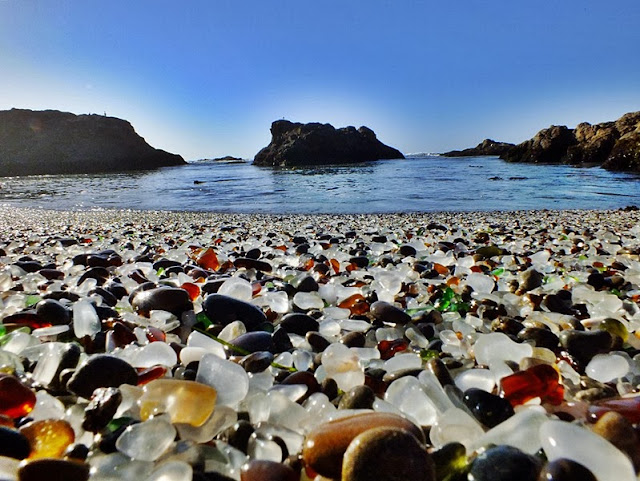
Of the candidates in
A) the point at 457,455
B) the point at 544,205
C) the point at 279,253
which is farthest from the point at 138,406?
the point at 544,205

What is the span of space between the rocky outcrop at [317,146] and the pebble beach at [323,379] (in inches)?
2228

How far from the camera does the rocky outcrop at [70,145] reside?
65062mm

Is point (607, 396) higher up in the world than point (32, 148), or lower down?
lower down

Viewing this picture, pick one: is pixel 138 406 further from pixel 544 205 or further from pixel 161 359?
pixel 544 205

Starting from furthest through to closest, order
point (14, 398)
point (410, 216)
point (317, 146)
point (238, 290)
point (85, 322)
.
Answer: point (317, 146)
point (410, 216)
point (238, 290)
point (85, 322)
point (14, 398)

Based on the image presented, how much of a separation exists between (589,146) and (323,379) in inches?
1672

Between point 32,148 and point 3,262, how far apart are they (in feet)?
271

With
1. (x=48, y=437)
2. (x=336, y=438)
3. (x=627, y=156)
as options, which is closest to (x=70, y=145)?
(x=627, y=156)

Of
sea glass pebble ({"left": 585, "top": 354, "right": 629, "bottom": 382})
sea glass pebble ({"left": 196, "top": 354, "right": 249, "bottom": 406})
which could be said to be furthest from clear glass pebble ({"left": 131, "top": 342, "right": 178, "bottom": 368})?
sea glass pebble ({"left": 585, "top": 354, "right": 629, "bottom": 382})

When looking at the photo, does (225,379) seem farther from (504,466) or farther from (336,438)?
(504,466)

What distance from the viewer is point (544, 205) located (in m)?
9.75

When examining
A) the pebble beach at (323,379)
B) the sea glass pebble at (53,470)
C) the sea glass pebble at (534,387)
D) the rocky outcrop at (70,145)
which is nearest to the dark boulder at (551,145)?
the pebble beach at (323,379)

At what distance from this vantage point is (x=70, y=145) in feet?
236

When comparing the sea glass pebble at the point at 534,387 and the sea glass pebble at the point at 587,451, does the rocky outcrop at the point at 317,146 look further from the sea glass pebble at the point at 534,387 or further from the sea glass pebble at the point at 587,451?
the sea glass pebble at the point at 587,451
